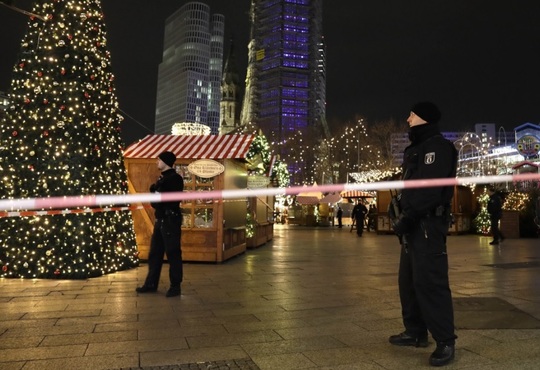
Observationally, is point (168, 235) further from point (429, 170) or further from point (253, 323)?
point (429, 170)

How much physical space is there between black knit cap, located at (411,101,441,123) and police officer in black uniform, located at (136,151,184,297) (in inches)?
155

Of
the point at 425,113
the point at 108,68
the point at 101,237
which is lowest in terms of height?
Answer: the point at 101,237

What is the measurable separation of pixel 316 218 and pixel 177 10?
16325 cm

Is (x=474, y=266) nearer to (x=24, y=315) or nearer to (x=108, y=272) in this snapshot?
(x=108, y=272)

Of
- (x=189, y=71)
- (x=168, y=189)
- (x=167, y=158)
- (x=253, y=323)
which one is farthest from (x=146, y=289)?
(x=189, y=71)

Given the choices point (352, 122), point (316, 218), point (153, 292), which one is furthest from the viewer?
point (352, 122)

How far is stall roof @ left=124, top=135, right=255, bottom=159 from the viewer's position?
11.4 m

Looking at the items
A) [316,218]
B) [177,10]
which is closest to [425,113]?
[316,218]

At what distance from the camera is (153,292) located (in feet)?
23.8

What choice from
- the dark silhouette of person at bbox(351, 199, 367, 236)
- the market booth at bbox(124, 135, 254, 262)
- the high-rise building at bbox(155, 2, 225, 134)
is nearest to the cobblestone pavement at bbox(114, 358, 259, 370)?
the market booth at bbox(124, 135, 254, 262)

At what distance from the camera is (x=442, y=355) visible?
3857 mm

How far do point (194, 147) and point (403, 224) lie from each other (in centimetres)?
853

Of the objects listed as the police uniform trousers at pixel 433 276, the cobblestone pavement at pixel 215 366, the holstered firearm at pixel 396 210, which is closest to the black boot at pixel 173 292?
the cobblestone pavement at pixel 215 366

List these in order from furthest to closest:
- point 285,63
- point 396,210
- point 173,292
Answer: point 285,63, point 173,292, point 396,210
